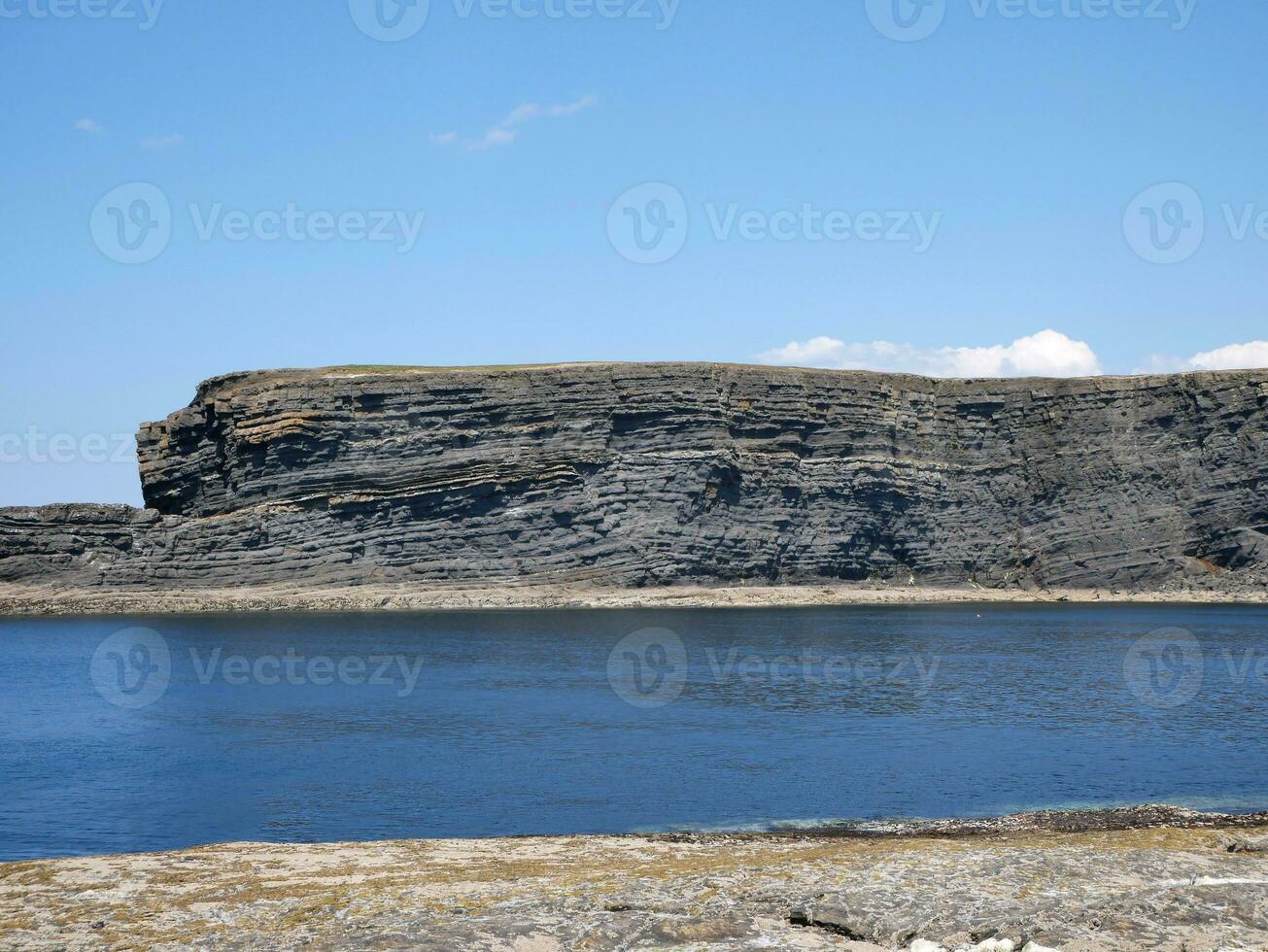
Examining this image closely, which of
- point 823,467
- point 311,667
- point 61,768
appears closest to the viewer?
point 61,768

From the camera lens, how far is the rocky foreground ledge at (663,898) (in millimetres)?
13734

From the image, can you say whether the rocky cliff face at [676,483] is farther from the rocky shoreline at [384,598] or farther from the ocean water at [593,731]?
the ocean water at [593,731]

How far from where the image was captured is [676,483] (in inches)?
3354

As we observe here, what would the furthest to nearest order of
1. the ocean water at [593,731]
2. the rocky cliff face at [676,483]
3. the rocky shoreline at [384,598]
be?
1. the rocky cliff face at [676,483]
2. the rocky shoreline at [384,598]
3. the ocean water at [593,731]

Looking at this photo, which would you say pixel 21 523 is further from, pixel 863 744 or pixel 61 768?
pixel 863 744

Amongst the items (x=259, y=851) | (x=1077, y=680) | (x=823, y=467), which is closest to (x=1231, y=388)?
(x=823, y=467)

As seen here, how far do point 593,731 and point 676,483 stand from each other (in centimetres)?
5114

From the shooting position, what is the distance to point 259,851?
19.6 metres

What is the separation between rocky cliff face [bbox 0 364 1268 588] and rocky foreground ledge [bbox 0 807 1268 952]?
64.4 meters

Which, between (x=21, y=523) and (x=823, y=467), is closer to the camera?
(x=21, y=523)

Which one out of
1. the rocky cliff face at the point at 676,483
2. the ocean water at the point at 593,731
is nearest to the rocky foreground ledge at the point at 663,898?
the ocean water at the point at 593,731

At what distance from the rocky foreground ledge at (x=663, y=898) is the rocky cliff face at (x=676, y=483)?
211 ft

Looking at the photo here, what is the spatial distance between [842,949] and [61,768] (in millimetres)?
23072

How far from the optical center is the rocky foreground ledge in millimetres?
13734
